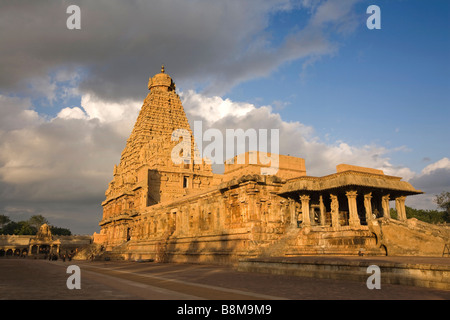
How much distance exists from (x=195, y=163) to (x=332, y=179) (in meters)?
44.8

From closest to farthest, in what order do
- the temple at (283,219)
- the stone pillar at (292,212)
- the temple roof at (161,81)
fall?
the temple at (283,219) → the stone pillar at (292,212) → the temple roof at (161,81)

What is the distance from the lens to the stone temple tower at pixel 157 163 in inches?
2352

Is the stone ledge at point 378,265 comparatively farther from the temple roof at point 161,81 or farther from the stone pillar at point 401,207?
the temple roof at point 161,81

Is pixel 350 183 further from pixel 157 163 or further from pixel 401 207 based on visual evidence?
pixel 157 163

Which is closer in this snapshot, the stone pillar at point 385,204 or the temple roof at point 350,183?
the temple roof at point 350,183

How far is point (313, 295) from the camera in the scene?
1061cm

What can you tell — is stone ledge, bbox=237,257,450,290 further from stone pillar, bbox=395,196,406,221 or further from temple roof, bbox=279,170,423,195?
stone pillar, bbox=395,196,406,221

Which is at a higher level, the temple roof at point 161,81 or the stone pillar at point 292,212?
the temple roof at point 161,81

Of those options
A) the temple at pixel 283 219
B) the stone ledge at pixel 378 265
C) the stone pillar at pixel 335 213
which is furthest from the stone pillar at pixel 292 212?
the stone ledge at pixel 378 265

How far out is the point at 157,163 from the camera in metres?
62.6

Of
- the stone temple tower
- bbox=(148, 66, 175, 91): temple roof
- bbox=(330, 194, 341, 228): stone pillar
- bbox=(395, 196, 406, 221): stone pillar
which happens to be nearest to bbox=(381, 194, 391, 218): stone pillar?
bbox=(395, 196, 406, 221): stone pillar

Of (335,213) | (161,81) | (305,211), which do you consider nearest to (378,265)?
(335,213)
